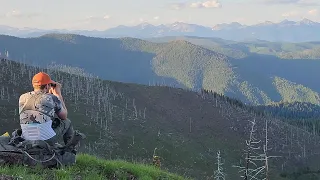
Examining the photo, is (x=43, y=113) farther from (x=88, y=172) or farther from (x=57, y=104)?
(x=88, y=172)

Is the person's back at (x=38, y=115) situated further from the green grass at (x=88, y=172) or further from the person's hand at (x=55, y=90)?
the green grass at (x=88, y=172)

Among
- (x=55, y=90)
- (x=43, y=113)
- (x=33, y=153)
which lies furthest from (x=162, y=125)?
(x=33, y=153)

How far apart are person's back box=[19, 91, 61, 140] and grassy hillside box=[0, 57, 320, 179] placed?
87.5 metres

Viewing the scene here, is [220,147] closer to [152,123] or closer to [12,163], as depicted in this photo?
[152,123]

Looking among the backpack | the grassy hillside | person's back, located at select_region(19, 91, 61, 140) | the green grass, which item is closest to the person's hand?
person's back, located at select_region(19, 91, 61, 140)

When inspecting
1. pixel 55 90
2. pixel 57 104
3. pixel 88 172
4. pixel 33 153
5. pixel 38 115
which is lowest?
pixel 88 172

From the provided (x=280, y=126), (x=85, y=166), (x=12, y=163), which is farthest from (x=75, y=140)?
(x=280, y=126)

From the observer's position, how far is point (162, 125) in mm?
151000

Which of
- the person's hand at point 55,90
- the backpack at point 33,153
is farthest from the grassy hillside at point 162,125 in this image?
the backpack at point 33,153

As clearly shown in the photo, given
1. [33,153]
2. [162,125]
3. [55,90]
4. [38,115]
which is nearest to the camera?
[33,153]

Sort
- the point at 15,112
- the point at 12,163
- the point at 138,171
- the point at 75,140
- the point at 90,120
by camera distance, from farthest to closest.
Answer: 1. the point at 90,120
2. the point at 15,112
3. the point at 138,171
4. the point at 75,140
5. the point at 12,163

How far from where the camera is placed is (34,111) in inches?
530

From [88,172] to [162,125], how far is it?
138 metres

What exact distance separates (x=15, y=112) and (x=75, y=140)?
106 meters
